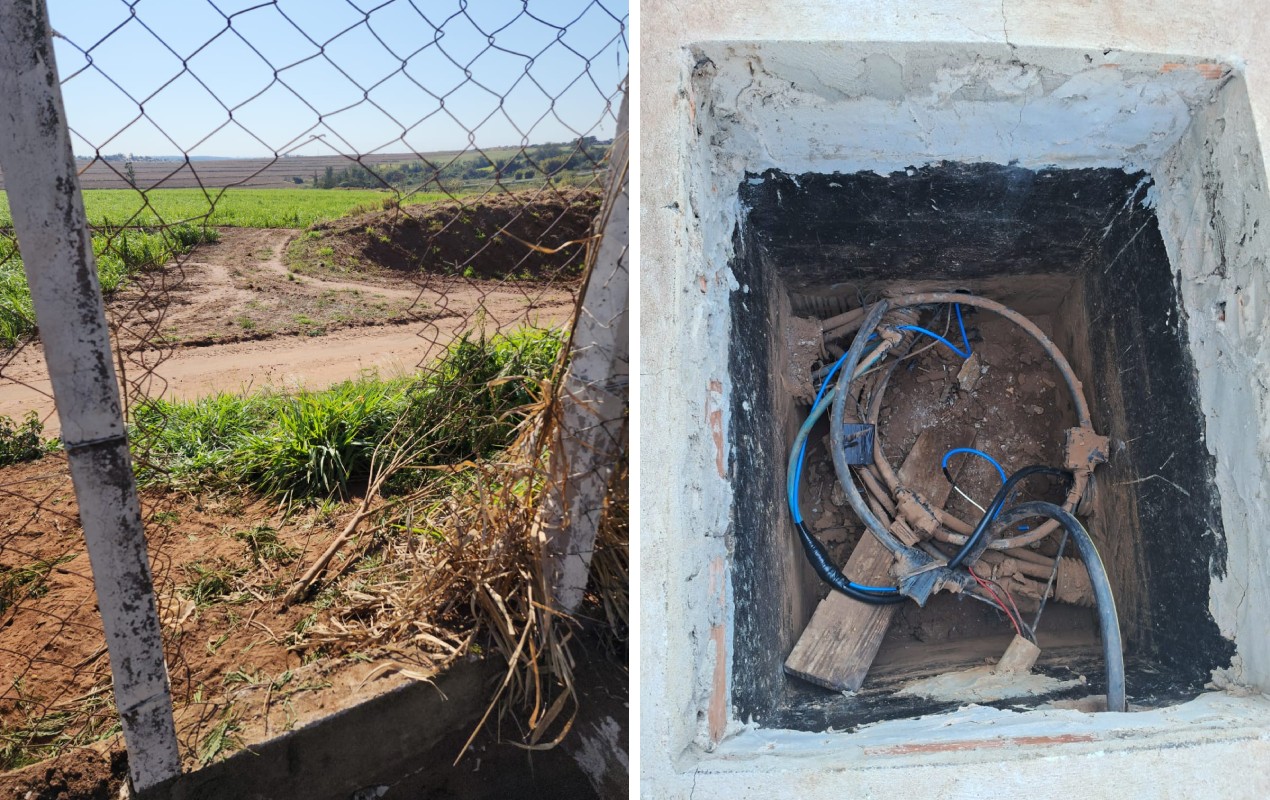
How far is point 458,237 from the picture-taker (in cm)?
923

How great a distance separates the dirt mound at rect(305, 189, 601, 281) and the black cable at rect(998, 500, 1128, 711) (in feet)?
21.0

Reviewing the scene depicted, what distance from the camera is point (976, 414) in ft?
8.70

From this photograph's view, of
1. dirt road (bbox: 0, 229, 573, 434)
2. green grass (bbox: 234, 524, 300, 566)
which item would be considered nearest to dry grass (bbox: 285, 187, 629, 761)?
→ green grass (bbox: 234, 524, 300, 566)

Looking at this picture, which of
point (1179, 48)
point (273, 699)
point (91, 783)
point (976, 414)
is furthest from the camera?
point (976, 414)

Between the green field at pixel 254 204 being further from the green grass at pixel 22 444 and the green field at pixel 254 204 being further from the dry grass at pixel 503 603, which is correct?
the dry grass at pixel 503 603

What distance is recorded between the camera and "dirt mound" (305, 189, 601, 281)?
867 cm

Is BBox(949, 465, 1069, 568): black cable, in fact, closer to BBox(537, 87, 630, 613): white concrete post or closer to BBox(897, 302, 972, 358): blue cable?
BBox(897, 302, 972, 358): blue cable

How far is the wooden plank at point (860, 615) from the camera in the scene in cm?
205

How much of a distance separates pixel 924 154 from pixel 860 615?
1.23m

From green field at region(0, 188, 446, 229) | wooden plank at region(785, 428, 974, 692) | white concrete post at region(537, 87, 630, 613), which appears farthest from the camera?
green field at region(0, 188, 446, 229)

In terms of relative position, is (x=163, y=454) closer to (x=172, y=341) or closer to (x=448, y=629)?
(x=448, y=629)

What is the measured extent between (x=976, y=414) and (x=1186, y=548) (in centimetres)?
82

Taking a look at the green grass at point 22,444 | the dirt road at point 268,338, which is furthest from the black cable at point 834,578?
the green grass at point 22,444

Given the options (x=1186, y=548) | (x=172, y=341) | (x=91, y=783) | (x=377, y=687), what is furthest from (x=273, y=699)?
(x=172, y=341)
